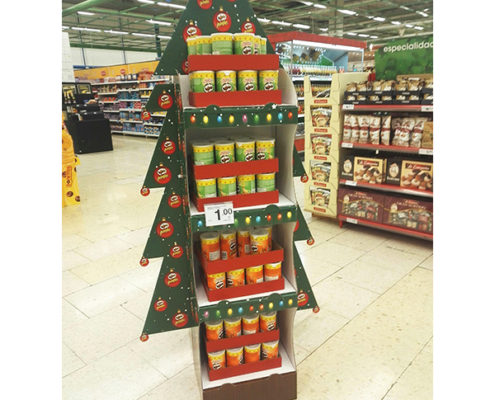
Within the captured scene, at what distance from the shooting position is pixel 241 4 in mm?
1809

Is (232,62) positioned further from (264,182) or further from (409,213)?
(409,213)

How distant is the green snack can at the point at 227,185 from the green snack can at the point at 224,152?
80 mm

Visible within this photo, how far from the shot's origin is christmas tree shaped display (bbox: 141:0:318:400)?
1.61m

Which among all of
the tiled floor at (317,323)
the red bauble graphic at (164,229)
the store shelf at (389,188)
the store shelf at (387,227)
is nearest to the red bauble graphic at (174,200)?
the red bauble graphic at (164,229)

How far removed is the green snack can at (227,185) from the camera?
1.69 m

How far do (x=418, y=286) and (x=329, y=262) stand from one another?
840 millimetres

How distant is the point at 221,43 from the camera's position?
1.60 meters

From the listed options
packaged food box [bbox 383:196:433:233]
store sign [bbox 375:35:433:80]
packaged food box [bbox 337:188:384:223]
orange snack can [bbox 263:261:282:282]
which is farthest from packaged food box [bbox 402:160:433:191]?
orange snack can [bbox 263:261:282:282]

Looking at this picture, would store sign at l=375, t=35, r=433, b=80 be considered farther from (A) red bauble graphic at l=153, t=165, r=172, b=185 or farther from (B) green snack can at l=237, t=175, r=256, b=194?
(A) red bauble graphic at l=153, t=165, r=172, b=185

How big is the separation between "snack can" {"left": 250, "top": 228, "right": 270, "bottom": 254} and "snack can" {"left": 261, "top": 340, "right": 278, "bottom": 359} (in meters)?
0.53

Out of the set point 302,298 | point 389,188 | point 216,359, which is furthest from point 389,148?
point 216,359

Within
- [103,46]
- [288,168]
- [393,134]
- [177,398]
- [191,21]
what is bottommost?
[177,398]

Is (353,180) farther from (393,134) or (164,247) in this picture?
(164,247)

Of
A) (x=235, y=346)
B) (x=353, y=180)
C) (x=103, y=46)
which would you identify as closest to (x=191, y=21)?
(x=235, y=346)
